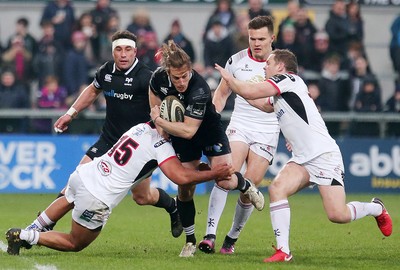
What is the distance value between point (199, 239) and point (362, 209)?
249 centimetres

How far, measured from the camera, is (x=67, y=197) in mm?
10969

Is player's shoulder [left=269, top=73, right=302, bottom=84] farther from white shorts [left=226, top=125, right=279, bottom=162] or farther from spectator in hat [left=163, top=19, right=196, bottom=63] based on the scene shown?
spectator in hat [left=163, top=19, right=196, bottom=63]

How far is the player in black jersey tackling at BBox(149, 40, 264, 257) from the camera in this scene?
10336 mm

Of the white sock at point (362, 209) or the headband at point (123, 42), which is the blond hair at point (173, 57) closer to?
the headband at point (123, 42)

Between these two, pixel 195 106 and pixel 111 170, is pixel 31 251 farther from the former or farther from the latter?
pixel 195 106

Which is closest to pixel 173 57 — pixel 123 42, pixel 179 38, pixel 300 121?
pixel 300 121

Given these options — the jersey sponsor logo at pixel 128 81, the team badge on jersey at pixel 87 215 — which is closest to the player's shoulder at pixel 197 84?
the team badge on jersey at pixel 87 215

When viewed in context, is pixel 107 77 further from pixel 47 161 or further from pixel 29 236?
pixel 47 161

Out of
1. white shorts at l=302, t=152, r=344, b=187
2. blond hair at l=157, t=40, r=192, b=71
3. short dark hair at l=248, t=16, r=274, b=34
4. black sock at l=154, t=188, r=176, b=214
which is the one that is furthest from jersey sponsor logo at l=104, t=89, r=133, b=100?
white shorts at l=302, t=152, r=344, b=187

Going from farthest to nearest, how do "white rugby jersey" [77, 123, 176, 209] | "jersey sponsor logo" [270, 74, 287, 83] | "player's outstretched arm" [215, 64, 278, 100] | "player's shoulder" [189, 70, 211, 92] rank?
"jersey sponsor logo" [270, 74, 287, 83] → "player's outstretched arm" [215, 64, 278, 100] → "player's shoulder" [189, 70, 211, 92] → "white rugby jersey" [77, 123, 176, 209]

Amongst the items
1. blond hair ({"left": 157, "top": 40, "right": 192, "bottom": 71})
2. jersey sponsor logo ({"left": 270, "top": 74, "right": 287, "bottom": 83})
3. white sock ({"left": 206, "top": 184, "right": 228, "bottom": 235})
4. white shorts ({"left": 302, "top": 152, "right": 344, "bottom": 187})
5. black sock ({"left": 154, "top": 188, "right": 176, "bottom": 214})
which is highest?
blond hair ({"left": 157, "top": 40, "right": 192, "bottom": 71})

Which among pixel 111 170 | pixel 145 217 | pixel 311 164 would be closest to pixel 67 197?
pixel 111 170

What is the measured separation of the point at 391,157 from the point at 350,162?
2.63 ft

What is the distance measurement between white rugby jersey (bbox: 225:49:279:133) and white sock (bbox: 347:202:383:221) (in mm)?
1688
